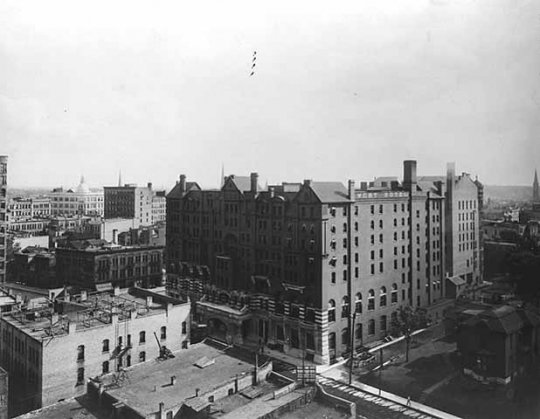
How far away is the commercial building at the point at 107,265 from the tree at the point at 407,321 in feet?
156

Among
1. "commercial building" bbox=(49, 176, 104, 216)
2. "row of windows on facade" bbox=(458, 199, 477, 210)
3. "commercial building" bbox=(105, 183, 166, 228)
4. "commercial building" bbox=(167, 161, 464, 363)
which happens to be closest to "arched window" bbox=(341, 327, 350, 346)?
"commercial building" bbox=(167, 161, 464, 363)

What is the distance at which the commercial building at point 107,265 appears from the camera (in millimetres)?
83188

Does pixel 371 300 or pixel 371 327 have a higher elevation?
pixel 371 300

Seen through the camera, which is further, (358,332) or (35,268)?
(35,268)

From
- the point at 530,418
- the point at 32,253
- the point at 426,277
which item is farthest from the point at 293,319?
the point at 32,253

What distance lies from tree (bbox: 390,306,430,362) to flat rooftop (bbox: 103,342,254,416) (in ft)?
84.1

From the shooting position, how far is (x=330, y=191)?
2327 inches

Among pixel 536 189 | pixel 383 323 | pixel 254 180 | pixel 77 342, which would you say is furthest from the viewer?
pixel 254 180

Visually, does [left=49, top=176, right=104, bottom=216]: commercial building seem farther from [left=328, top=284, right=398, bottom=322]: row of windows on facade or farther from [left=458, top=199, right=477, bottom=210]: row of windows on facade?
[left=458, top=199, right=477, bottom=210]: row of windows on facade

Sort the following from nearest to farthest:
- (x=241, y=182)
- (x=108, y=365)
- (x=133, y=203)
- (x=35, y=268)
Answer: (x=108, y=365) < (x=241, y=182) < (x=35, y=268) < (x=133, y=203)

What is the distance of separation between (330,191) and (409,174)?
54.1 ft

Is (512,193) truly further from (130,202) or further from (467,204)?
(130,202)

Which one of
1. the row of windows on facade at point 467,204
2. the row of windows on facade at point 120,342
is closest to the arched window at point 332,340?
the row of windows on facade at point 120,342

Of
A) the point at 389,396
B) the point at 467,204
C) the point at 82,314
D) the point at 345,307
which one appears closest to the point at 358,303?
the point at 345,307
